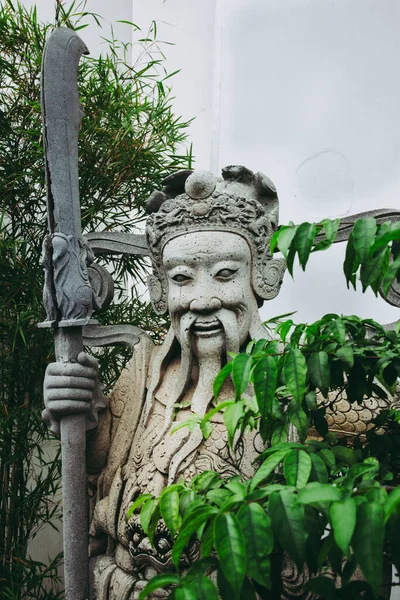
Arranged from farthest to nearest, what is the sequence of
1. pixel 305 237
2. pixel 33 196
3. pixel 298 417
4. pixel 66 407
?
pixel 33 196, pixel 66 407, pixel 298 417, pixel 305 237

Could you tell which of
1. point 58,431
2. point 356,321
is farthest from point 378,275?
point 58,431

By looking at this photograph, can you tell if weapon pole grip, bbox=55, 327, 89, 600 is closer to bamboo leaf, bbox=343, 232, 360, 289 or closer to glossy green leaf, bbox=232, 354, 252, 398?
glossy green leaf, bbox=232, 354, 252, 398

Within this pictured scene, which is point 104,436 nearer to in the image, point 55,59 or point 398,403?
point 398,403

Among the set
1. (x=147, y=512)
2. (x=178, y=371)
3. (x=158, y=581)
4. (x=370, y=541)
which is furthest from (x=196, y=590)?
(x=178, y=371)

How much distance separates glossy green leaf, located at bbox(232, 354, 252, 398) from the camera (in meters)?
2.01

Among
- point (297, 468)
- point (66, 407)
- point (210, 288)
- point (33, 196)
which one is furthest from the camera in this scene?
point (33, 196)

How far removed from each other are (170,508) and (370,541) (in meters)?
0.52

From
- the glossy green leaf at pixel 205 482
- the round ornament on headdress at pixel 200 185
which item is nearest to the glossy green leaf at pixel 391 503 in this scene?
the glossy green leaf at pixel 205 482

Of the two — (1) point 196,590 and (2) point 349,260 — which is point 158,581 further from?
(2) point 349,260

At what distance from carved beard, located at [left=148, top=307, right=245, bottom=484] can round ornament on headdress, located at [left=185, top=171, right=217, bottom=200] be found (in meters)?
0.38

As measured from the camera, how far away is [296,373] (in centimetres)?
204

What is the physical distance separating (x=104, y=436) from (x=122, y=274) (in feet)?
5.54

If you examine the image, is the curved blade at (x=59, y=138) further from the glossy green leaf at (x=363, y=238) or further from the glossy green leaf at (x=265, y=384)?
the glossy green leaf at (x=363, y=238)

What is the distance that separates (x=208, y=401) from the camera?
10.2 ft
